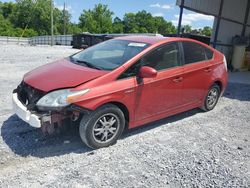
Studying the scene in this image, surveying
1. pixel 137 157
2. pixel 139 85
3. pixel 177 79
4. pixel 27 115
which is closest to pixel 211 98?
pixel 177 79

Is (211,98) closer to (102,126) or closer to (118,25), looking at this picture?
(102,126)

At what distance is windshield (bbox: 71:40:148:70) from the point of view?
4.41 meters

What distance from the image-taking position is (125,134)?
473 cm

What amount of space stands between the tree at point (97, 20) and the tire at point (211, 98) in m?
67.4

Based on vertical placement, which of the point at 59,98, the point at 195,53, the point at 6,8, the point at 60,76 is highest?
the point at 6,8

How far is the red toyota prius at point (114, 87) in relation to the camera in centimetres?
381

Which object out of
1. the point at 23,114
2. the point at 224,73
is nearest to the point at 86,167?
the point at 23,114

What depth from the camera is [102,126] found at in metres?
4.08

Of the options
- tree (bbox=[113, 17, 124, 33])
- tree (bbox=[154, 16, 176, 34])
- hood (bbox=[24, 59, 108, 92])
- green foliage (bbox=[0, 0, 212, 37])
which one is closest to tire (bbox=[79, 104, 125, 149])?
hood (bbox=[24, 59, 108, 92])

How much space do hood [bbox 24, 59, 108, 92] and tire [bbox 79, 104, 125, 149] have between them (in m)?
0.49

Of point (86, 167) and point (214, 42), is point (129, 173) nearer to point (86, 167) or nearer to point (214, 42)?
point (86, 167)

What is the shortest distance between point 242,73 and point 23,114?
1002 centimetres

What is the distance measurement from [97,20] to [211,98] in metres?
71.5

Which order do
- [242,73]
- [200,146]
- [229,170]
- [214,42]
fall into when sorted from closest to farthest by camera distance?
[229,170] → [200,146] → [242,73] → [214,42]
